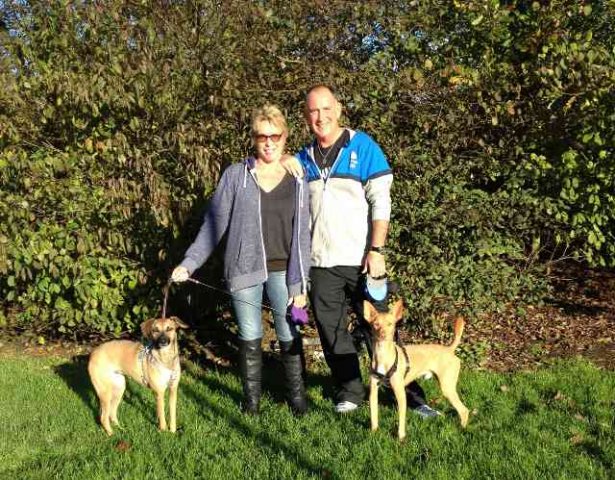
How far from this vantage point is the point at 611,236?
6035mm

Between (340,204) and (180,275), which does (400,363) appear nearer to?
(340,204)

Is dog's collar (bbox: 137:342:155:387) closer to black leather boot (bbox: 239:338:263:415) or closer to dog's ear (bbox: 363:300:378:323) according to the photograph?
black leather boot (bbox: 239:338:263:415)

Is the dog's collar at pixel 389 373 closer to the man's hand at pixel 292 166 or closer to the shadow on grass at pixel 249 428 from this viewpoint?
the shadow on grass at pixel 249 428

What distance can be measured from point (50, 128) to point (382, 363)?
349 centimetres

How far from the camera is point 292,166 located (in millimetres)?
3963

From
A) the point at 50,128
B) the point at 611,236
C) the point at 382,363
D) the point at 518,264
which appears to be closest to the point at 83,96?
the point at 50,128

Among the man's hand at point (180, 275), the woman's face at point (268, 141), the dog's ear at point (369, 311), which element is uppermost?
the woman's face at point (268, 141)

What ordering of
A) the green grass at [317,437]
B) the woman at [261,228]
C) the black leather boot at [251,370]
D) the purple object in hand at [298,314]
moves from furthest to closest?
1. the black leather boot at [251,370]
2. the purple object in hand at [298,314]
3. the woman at [261,228]
4. the green grass at [317,437]

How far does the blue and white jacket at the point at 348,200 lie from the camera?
13.1ft

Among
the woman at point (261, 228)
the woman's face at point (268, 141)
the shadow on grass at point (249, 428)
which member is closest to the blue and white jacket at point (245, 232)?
the woman at point (261, 228)

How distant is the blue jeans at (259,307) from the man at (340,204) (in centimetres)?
26

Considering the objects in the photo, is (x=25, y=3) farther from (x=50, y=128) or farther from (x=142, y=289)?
(x=142, y=289)

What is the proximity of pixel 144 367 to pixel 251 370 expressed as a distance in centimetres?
74

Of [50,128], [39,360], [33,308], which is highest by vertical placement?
[50,128]
